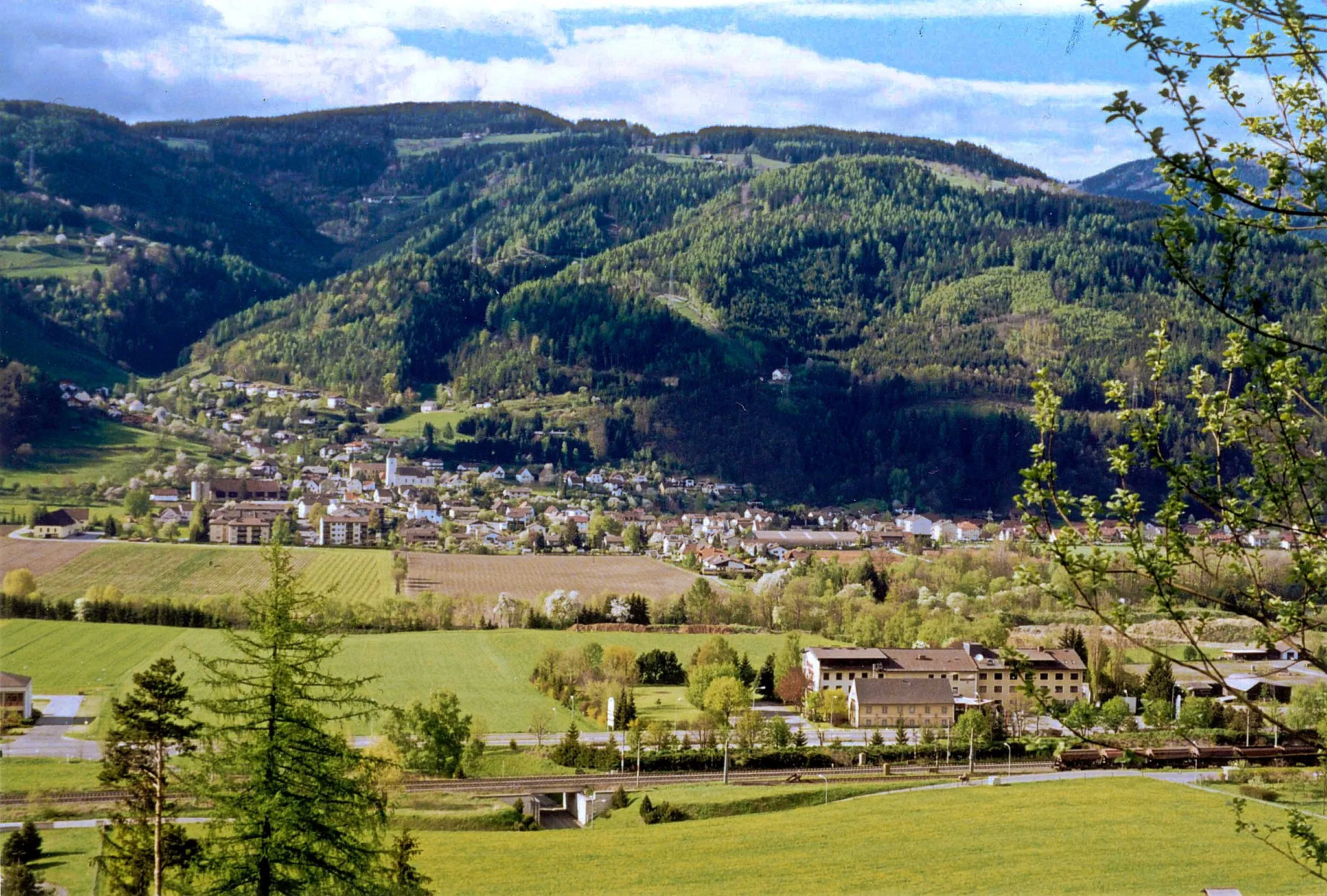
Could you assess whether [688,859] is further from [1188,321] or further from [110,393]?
[1188,321]

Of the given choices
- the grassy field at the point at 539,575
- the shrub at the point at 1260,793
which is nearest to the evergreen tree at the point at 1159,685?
the shrub at the point at 1260,793

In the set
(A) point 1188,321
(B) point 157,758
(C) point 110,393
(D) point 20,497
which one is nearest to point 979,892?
(B) point 157,758

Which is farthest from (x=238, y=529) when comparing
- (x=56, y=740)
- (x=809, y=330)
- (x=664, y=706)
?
(x=809, y=330)

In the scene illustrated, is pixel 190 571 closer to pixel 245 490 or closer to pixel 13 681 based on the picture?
pixel 13 681

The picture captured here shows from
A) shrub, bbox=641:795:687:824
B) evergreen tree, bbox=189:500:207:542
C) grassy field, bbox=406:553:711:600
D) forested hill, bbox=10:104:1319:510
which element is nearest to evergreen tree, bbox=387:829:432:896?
shrub, bbox=641:795:687:824

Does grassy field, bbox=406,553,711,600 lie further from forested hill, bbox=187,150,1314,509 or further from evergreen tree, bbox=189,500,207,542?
forested hill, bbox=187,150,1314,509
